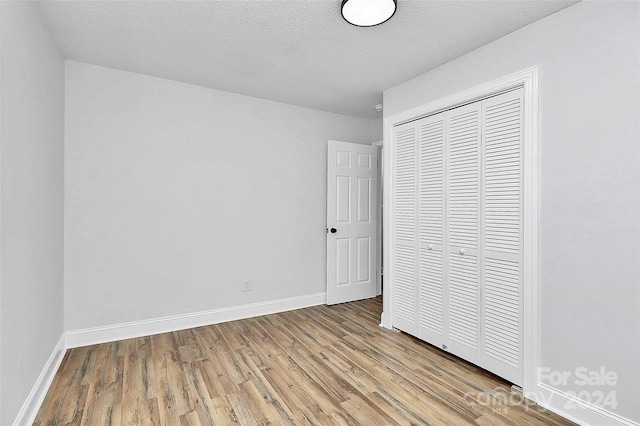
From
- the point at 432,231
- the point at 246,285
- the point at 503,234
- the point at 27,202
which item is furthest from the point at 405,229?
the point at 27,202

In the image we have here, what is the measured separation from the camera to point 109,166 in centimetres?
301

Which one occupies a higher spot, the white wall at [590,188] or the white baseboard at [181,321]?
the white wall at [590,188]

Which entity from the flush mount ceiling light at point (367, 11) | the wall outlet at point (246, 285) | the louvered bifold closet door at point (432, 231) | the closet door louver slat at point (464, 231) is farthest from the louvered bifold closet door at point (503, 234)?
Result: the wall outlet at point (246, 285)

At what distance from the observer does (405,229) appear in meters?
3.19

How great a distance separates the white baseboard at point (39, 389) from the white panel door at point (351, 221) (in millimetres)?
2711

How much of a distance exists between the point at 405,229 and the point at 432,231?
1.05 ft

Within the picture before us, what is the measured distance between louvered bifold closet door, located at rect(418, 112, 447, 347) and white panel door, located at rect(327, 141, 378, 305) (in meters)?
1.35

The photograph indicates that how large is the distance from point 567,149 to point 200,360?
9.96ft

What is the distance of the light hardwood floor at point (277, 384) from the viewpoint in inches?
75.6

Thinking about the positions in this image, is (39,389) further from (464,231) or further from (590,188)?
(590,188)

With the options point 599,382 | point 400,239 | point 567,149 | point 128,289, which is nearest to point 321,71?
point 400,239

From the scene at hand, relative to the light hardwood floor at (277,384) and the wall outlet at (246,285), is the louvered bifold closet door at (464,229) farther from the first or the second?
the wall outlet at (246,285)

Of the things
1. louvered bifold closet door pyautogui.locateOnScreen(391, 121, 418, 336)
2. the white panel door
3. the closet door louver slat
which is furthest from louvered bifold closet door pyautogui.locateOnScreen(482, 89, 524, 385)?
the white panel door

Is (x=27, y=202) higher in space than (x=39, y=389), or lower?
higher
